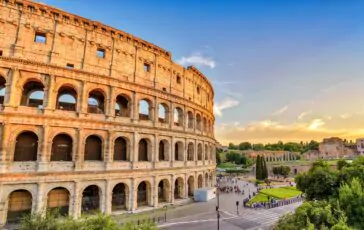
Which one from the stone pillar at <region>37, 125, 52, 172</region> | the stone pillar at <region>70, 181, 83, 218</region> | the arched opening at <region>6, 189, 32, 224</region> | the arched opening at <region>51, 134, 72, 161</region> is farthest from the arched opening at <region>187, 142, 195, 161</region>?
the arched opening at <region>6, 189, 32, 224</region>

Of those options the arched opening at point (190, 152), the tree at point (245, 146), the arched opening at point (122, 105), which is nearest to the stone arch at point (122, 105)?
the arched opening at point (122, 105)

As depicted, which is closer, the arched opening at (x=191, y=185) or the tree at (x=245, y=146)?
the arched opening at (x=191, y=185)

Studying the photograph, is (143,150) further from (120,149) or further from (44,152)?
(44,152)

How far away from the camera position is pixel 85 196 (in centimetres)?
2361

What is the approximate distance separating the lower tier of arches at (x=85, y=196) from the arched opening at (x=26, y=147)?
247 centimetres

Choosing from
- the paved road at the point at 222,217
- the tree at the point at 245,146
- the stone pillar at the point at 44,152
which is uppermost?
the tree at the point at 245,146

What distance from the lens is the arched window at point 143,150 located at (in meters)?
27.0

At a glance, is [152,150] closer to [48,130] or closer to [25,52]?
[48,130]

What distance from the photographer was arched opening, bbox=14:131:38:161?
20023mm

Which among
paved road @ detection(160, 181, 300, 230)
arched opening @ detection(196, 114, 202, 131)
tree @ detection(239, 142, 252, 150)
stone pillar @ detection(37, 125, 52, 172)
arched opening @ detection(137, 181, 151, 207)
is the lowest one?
paved road @ detection(160, 181, 300, 230)

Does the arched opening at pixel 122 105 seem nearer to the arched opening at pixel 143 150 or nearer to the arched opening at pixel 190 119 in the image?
the arched opening at pixel 143 150

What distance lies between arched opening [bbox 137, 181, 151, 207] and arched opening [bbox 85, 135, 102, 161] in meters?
6.21

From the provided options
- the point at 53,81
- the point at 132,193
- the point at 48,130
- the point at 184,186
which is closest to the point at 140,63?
the point at 53,81

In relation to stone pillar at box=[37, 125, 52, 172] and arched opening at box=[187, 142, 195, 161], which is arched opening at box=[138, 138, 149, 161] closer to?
arched opening at box=[187, 142, 195, 161]
